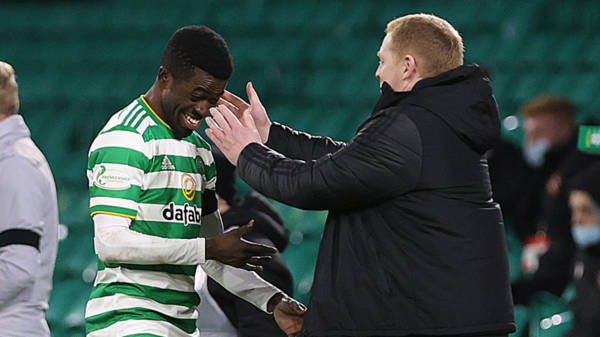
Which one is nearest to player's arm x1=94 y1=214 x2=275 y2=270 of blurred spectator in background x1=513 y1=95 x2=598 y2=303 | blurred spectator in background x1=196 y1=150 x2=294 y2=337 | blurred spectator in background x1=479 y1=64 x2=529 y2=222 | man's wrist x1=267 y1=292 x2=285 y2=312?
man's wrist x1=267 y1=292 x2=285 y2=312

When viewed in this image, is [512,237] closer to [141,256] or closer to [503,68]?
[503,68]

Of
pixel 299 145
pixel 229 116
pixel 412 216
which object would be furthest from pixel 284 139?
pixel 412 216

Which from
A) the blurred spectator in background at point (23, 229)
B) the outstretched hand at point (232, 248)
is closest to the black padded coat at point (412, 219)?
the outstretched hand at point (232, 248)

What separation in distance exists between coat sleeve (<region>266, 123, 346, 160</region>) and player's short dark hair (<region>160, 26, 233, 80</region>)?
369 mm

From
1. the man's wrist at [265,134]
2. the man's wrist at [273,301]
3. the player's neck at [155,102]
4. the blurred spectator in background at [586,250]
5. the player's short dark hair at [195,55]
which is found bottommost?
the blurred spectator in background at [586,250]

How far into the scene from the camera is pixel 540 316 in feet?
17.0

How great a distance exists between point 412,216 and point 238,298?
135 centimetres

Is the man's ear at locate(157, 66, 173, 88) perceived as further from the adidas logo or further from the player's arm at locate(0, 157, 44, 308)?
the player's arm at locate(0, 157, 44, 308)

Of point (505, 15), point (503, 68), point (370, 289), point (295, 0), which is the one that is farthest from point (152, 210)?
point (295, 0)

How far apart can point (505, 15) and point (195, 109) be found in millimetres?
5423

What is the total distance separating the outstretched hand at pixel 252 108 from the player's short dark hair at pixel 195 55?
0.70ft

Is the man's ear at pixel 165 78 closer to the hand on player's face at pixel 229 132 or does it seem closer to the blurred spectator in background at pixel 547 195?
the hand on player's face at pixel 229 132

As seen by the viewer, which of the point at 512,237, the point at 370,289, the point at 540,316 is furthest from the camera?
the point at 512,237

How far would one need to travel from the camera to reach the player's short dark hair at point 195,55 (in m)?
2.84
